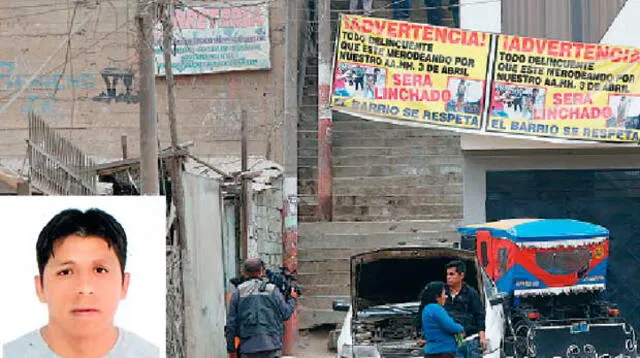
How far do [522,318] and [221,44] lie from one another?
695cm

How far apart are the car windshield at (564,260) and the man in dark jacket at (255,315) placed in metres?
3.97

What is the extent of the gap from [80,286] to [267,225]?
9.57 meters

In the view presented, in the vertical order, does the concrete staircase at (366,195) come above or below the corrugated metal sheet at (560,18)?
below

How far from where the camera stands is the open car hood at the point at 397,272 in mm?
11570

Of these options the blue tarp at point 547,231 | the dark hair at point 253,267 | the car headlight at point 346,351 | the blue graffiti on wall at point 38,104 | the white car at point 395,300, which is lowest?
the car headlight at point 346,351

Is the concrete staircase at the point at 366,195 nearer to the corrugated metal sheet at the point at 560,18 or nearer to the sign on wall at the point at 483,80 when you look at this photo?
the sign on wall at the point at 483,80

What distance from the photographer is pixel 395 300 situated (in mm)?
12375

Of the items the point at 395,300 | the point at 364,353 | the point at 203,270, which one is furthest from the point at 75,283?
the point at 395,300

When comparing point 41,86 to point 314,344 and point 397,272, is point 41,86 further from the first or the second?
point 397,272

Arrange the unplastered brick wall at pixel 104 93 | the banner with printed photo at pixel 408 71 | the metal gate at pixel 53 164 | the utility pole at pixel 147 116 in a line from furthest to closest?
the unplastered brick wall at pixel 104 93
the banner with printed photo at pixel 408 71
the utility pole at pixel 147 116
the metal gate at pixel 53 164

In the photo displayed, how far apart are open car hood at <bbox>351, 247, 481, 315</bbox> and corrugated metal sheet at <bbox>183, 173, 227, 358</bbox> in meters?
1.41

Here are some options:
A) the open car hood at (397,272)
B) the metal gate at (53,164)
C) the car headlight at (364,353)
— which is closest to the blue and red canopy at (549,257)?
the open car hood at (397,272)

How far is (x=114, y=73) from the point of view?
16.9m

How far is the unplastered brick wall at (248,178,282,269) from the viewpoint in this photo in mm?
13469
